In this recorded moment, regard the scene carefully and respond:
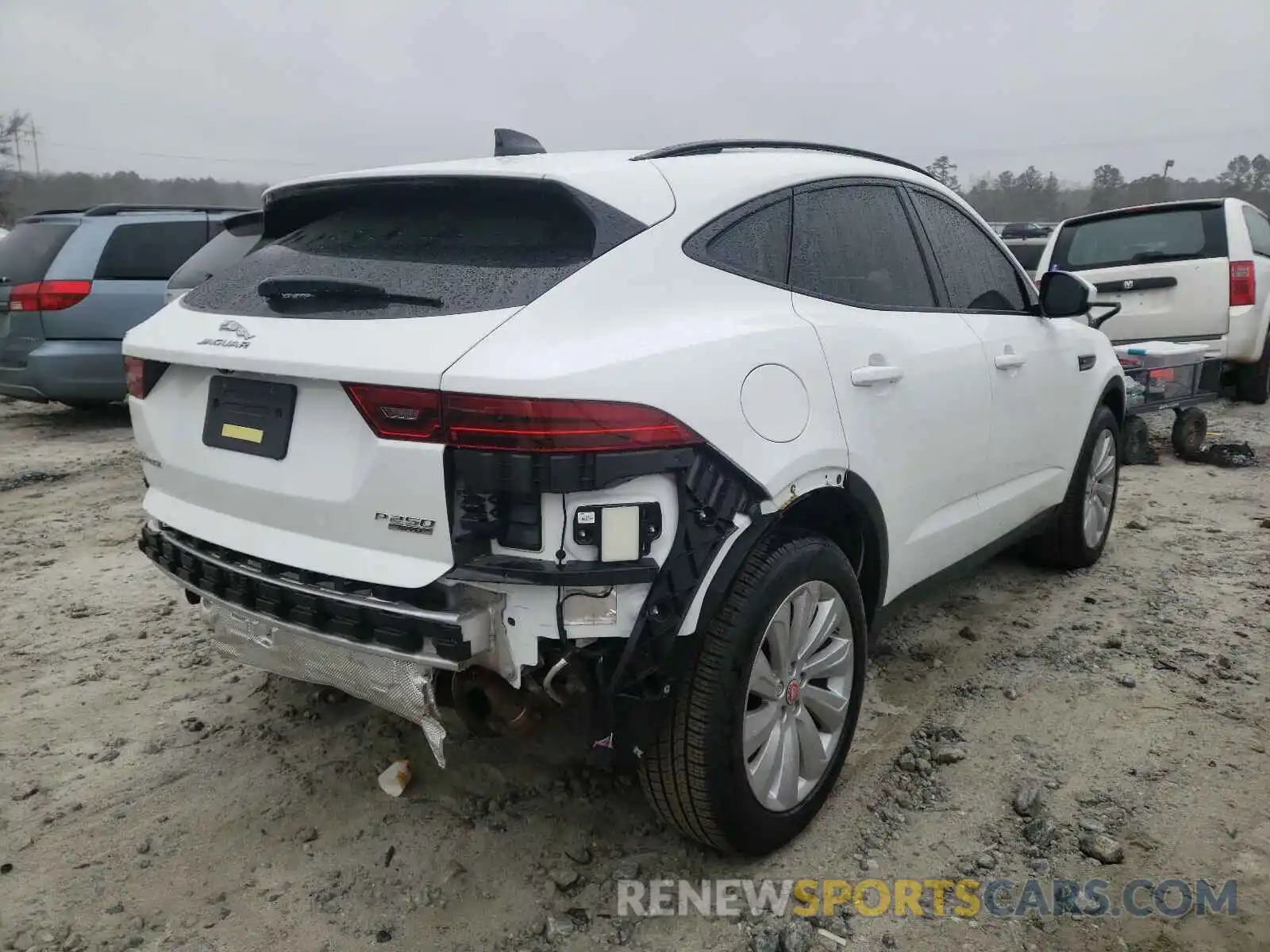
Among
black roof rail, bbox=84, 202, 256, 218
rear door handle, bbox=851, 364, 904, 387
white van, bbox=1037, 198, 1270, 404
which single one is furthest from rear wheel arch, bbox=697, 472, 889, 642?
black roof rail, bbox=84, 202, 256, 218

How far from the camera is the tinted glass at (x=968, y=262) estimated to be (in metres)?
3.32

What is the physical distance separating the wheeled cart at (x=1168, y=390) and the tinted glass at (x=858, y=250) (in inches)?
147

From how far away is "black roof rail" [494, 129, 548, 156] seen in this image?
3.00 meters

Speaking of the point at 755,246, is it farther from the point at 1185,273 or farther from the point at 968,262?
the point at 1185,273

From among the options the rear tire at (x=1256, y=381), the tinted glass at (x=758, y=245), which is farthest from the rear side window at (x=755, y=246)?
the rear tire at (x=1256, y=381)

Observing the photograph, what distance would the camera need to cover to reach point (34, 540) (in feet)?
16.4

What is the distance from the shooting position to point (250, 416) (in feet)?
7.41

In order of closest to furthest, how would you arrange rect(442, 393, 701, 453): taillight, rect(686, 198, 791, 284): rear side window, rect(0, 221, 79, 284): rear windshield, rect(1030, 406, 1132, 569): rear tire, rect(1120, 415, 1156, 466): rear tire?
rect(442, 393, 701, 453): taillight
rect(686, 198, 791, 284): rear side window
rect(1030, 406, 1132, 569): rear tire
rect(1120, 415, 1156, 466): rear tire
rect(0, 221, 79, 284): rear windshield

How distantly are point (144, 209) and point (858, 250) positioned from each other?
7.67 metres

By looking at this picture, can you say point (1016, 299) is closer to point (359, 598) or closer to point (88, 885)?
point (359, 598)

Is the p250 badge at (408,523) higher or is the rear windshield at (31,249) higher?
the rear windshield at (31,249)

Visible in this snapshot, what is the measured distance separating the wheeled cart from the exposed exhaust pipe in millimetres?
5370

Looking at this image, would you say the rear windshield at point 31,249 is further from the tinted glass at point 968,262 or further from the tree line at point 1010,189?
the tree line at point 1010,189

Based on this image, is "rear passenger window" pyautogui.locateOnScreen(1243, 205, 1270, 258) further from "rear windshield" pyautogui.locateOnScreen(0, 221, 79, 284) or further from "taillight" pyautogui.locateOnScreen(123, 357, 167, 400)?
"rear windshield" pyautogui.locateOnScreen(0, 221, 79, 284)
